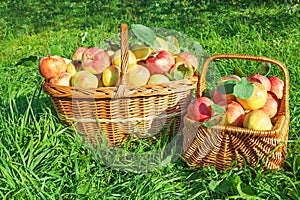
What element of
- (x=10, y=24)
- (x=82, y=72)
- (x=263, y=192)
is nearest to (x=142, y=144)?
(x=82, y=72)

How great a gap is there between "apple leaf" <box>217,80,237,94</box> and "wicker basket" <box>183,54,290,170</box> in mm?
208

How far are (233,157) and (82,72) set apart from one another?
0.90 m

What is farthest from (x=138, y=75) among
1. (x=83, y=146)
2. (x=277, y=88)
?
(x=277, y=88)

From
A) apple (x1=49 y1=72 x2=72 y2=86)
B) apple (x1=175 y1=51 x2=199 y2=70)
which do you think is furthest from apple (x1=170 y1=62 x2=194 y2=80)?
apple (x1=49 y1=72 x2=72 y2=86)

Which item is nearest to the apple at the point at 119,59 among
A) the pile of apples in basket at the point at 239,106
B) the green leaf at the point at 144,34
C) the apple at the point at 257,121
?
the green leaf at the point at 144,34

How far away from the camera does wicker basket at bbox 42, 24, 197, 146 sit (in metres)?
2.23

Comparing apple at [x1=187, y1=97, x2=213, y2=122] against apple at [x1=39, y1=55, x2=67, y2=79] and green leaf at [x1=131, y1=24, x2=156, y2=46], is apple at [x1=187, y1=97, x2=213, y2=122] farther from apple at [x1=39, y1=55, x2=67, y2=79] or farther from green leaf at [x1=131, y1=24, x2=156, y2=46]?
apple at [x1=39, y1=55, x2=67, y2=79]

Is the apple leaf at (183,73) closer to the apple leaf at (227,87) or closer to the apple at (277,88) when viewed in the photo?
the apple leaf at (227,87)

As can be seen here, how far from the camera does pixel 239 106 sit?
226cm

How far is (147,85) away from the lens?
2248mm

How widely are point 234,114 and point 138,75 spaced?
0.53 meters

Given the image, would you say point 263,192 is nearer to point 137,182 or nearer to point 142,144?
point 137,182

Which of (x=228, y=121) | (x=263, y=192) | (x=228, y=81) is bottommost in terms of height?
(x=263, y=192)

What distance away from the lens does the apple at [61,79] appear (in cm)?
239
